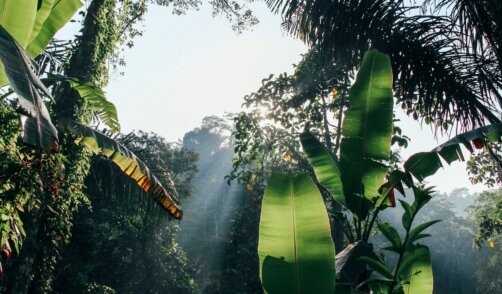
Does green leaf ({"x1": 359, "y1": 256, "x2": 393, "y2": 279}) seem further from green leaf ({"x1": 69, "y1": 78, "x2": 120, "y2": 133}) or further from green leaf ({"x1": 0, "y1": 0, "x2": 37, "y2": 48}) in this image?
green leaf ({"x1": 69, "y1": 78, "x2": 120, "y2": 133})

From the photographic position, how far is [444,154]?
2676 millimetres

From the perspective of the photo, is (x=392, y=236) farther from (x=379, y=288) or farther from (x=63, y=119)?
(x=63, y=119)

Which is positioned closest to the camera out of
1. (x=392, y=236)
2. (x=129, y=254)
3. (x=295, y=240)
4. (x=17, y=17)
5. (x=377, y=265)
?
(x=295, y=240)

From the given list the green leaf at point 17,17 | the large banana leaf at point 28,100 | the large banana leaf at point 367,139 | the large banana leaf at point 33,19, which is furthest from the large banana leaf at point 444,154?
the green leaf at point 17,17

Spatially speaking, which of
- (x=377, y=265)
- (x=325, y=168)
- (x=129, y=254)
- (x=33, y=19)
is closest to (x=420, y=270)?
(x=377, y=265)

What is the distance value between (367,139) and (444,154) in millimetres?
691

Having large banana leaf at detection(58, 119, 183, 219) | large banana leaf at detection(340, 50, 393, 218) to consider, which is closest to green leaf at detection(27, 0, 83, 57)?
large banana leaf at detection(58, 119, 183, 219)

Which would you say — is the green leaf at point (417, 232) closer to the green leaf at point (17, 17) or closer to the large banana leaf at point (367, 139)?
the large banana leaf at point (367, 139)

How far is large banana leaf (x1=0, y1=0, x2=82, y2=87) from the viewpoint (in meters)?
2.96

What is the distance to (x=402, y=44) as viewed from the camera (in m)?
5.08

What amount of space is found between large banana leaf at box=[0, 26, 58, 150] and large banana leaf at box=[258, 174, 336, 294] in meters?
0.96

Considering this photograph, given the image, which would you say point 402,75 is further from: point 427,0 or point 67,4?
point 67,4

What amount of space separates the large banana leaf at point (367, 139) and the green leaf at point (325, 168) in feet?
0.65

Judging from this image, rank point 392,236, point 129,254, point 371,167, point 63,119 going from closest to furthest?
point 392,236, point 371,167, point 63,119, point 129,254
